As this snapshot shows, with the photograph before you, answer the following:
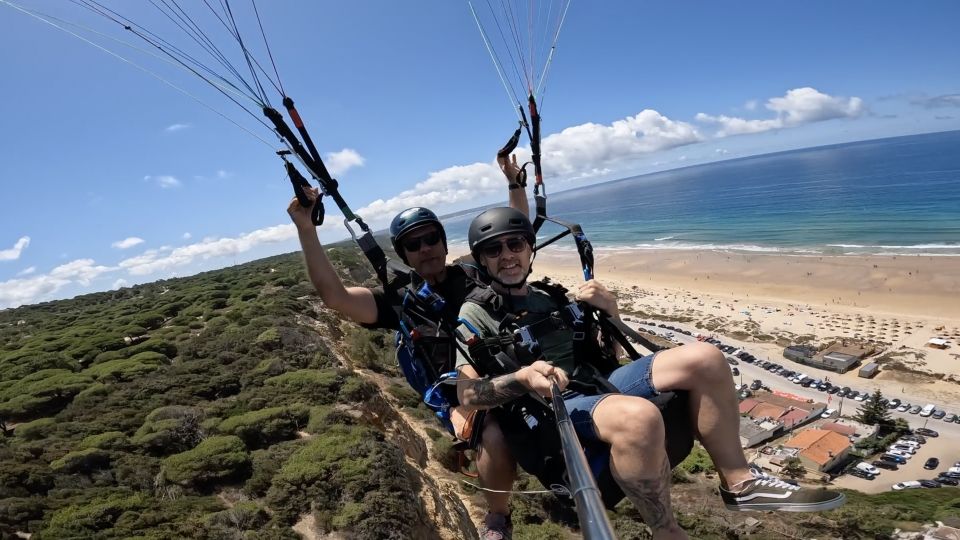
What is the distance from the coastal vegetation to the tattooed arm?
4.67 m

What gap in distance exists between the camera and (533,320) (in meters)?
3.26

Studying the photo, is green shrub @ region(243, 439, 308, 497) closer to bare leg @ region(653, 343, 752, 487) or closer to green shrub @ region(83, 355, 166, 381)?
green shrub @ region(83, 355, 166, 381)

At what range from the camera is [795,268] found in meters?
49.0

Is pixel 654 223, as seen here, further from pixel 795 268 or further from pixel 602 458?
pixel 602 458

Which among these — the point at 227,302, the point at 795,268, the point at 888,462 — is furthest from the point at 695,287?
the point at 227,302

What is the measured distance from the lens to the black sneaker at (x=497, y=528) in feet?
10.8

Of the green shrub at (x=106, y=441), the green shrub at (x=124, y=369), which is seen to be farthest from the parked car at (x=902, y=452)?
the green shrub at (x=124, y=369)

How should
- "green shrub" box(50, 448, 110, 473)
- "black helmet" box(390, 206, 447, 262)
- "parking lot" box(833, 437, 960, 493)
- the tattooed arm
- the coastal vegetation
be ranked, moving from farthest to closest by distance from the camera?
1. "parking lot" box(833, 437, 960, 493)
2. "green shrub" box(50, 448, 110, 473)
3. the coastal vegetation
4. "black helmet" box(390, 206, 447, 262)
5. the tattooed arm

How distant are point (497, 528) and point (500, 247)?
1.99m

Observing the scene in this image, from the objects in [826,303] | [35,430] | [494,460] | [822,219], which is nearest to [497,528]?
[494,460]

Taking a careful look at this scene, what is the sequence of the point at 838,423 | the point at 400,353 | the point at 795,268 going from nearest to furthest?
the point at 400,353 < the point at 838,423 < the point at 795,268

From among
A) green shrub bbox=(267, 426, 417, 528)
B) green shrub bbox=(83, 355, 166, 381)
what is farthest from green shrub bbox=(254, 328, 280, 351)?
green shrub bbox=(267, 426, 417, 528)

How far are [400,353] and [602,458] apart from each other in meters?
1.76

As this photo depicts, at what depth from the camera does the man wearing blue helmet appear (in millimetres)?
3217
